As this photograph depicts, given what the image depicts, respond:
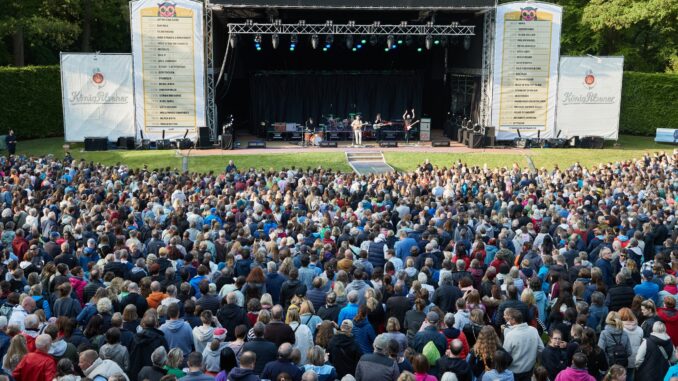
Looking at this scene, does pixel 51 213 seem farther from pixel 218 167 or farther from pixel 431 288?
pixel 218 167

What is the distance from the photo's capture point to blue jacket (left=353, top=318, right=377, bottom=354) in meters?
7.62

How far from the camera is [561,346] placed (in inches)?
279

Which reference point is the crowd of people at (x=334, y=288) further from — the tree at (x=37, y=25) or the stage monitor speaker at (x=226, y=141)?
the tree at (x=37, y=25)

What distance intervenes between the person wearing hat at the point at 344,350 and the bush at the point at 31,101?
28.9m

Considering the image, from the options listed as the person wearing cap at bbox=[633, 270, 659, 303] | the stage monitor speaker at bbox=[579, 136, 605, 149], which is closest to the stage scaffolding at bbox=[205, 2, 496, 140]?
the stage monitor speaker at bbox=[579, 136, 605, 149]

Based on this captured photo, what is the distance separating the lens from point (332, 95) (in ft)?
116

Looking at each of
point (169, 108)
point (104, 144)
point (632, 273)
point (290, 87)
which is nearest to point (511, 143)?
point (290, 87)

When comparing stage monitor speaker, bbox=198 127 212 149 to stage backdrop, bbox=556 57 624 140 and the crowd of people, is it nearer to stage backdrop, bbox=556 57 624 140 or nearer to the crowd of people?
the crowd of people

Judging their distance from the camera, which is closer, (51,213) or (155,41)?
(51,213)

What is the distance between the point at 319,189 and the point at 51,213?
6.13 m

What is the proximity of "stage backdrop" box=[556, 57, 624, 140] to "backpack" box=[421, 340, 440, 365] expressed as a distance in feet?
80.1

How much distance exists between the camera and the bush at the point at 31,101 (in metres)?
31.6

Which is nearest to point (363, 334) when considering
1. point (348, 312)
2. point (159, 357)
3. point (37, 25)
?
point (348, 312)

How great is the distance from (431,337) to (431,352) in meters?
0.20
